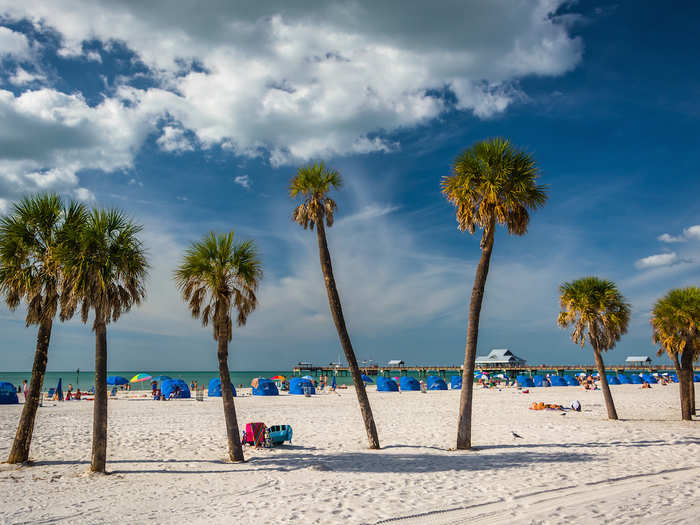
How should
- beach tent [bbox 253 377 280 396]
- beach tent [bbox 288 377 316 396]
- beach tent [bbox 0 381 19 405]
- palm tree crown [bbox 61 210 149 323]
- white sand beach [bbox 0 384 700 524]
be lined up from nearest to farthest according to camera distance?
white sand beach [bbox 0 384 700 524], palm tree crown [bbox 61 210 149 323], beach tent [bbox 0 381 19 405], beach tent [bbox 253 377 280 396], beach tent [bbox 288 377 316 396]

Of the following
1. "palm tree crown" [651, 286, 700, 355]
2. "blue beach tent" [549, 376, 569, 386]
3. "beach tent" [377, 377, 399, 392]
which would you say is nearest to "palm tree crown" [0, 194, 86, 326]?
"palm tree crown" [651, 286, 700, 355]

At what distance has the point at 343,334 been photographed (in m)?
14.5

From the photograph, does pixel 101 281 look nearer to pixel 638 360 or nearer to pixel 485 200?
pixel 485 200

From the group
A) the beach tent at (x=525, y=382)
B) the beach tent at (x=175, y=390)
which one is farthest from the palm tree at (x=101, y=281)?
the beach tent at (x=525, y=382)

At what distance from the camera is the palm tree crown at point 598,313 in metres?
20.4

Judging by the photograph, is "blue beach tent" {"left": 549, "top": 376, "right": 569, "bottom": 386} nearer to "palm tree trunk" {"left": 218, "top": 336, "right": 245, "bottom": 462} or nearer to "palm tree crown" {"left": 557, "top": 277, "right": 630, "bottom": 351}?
"palm tree crown" {"left": 557, "top": 277, "right": 630, "bottom": 351}

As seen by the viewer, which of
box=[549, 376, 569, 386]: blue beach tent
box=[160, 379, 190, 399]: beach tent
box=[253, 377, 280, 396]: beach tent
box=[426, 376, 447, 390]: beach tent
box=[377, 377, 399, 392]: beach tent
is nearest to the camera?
box=[160, 379, 190, 399]: beach tent

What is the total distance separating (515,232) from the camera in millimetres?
14352

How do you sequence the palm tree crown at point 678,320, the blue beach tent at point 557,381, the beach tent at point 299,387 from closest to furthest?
the palm tree crown at point 678,320
the beach tent at point 299,387
the blue beach tent at point 557,381

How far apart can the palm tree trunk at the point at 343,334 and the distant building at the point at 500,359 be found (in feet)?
352

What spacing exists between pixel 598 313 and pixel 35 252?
20.7 m

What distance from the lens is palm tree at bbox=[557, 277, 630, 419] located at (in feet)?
66.7

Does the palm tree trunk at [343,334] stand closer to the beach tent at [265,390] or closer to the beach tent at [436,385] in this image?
the beach tent at [265,390]

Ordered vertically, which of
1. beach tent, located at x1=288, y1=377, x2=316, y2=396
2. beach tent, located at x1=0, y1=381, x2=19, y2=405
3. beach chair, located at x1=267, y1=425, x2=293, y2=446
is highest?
beach tent, located at x1=0, y1=381, x2=19, y2=405
